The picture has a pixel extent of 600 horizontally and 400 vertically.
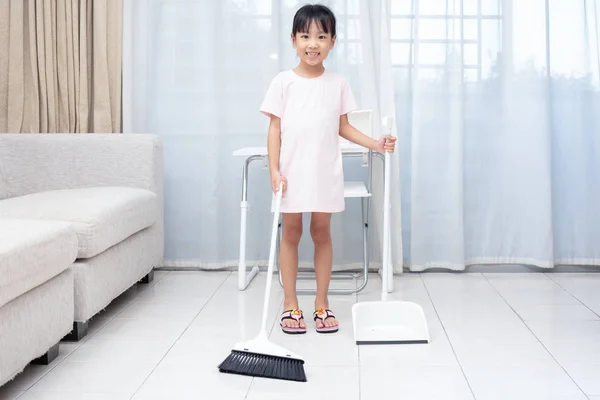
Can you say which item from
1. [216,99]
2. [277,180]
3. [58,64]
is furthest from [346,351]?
[58,64]

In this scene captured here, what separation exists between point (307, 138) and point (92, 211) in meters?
0.72

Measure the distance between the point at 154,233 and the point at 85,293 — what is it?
781mm

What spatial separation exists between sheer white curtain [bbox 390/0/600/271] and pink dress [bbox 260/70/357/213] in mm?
960

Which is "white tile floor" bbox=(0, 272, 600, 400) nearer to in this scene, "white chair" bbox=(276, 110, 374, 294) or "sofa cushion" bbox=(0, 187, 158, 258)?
"white chair" bbox=(276, 110, 374, 294)

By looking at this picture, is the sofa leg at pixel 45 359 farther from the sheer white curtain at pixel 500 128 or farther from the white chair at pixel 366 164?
the sheer white curtain at pixel 500 128

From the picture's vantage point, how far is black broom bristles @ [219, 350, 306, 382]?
6.70ft

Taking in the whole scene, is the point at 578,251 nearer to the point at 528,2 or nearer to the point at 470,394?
the point at 528,2

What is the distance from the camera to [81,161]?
3.11 meters

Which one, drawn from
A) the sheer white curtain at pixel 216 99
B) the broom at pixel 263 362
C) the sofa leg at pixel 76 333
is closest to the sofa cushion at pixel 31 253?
the sofa leg at pixel 76 333

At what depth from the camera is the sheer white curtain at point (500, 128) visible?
337 cm

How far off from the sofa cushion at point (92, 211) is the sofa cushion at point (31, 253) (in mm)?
146

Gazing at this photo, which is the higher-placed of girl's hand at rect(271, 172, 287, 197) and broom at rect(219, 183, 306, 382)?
girl's hand at rect(271, 172, 287, 197)

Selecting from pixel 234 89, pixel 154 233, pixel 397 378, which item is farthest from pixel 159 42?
pixel 397 378

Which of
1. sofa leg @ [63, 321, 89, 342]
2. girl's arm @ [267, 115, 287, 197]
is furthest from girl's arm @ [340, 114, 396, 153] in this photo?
sofa leg @ [63, 321, 89, 342]
